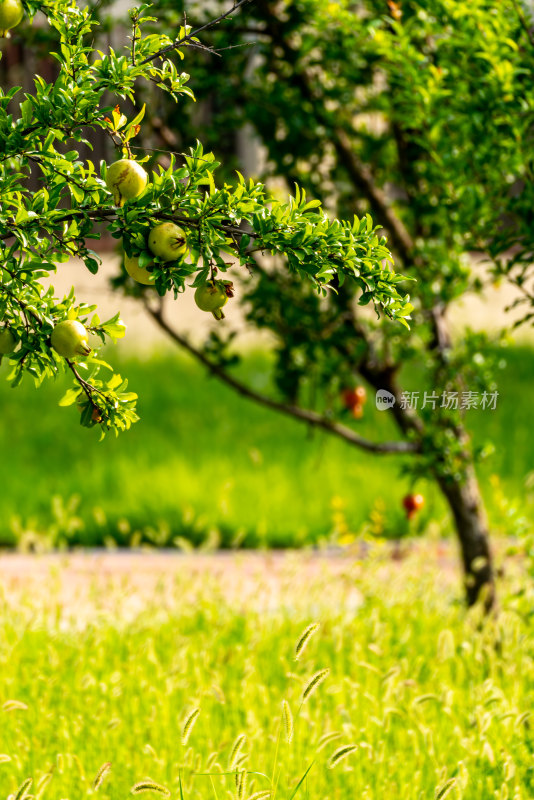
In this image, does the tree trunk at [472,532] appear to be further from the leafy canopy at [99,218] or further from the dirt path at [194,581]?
the leafy canopy at [99,218]

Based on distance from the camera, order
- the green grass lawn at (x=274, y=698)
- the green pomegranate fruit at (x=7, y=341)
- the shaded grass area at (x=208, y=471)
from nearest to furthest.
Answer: the green pomegranate fruit at (x=7, y=341) → the green grass lawn at (x=274, y=698) → the shaded grass area at (x=208, y=471)

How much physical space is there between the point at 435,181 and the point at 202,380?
5.91 meters

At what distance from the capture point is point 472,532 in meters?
4.54

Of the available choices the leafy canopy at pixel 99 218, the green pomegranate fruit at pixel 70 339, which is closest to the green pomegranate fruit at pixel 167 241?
the leafy canopy at pixel 99 218

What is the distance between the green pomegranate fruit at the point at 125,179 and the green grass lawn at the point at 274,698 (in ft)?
3.73

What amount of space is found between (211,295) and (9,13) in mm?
681

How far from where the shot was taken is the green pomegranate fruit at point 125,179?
186 cm

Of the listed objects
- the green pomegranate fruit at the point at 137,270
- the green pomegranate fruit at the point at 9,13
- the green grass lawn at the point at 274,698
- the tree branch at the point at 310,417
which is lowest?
the green grass lawn at the point at 274,698

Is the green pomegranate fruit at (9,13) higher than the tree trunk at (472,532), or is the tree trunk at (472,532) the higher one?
the green pomegranate fruit at (9,13)

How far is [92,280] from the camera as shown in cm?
1273

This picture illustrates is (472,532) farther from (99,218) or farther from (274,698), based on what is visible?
(99,218)

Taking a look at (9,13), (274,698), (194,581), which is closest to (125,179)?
(9,13)

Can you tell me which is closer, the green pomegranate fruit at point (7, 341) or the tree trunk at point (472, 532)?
the green pomegranate fruit at point (7, 341)

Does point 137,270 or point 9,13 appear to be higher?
point 9,13
